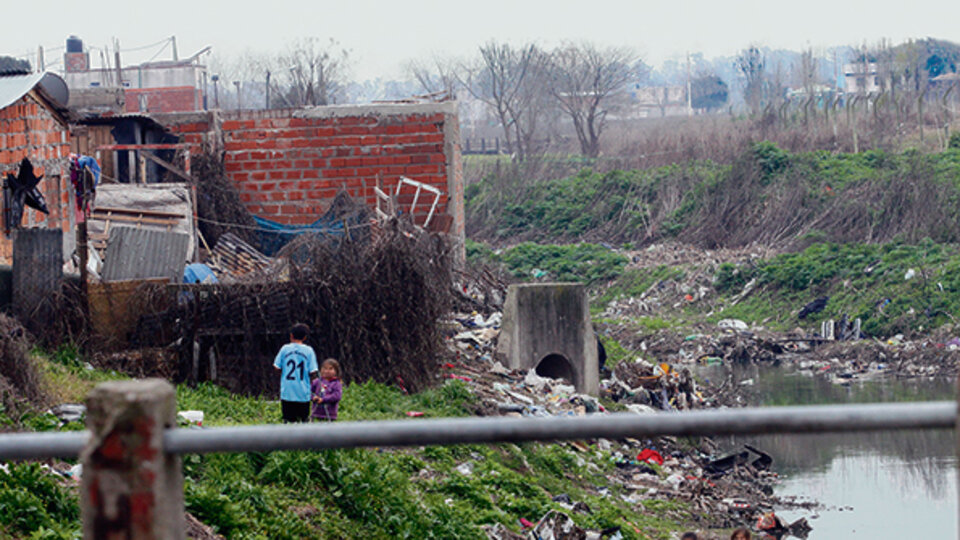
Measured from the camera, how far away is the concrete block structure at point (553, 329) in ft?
45.6

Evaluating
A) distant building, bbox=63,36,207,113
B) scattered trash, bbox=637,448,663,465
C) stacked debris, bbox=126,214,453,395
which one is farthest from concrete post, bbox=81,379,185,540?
distant building, bbox=63,36,207,113

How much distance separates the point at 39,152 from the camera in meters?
12.3

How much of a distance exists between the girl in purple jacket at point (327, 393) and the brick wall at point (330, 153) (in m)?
7.88

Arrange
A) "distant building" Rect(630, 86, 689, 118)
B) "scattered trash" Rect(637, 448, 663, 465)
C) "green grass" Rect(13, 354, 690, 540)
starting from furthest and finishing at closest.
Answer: "distant building" Rect(630, 86, 689, 118), "scattered trash" Rect(637, 448, 663, 465), "green grass" Rect(13, 354, 690, 540)

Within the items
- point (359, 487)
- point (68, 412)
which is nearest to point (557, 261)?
point (68, 412)

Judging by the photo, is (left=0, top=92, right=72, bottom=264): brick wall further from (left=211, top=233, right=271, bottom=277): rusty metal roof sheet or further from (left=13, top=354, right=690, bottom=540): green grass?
(left=13, top=354, right=690, bottom=540): green grass

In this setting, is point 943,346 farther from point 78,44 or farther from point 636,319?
point 78,44

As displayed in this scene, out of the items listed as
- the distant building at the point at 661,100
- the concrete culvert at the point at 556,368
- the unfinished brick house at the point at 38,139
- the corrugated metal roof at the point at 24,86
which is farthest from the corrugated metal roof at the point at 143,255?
the distant building at the point at 661,100

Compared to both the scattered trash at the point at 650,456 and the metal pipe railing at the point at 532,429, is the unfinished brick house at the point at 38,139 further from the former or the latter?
the metal pipe railing at the point at 532,429

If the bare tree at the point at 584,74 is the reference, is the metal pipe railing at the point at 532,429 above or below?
below

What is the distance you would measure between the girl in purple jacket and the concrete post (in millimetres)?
6458

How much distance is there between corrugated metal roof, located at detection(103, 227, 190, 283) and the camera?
458 inches

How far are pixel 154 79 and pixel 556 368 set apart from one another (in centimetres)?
5389

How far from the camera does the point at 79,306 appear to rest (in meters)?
10.7
